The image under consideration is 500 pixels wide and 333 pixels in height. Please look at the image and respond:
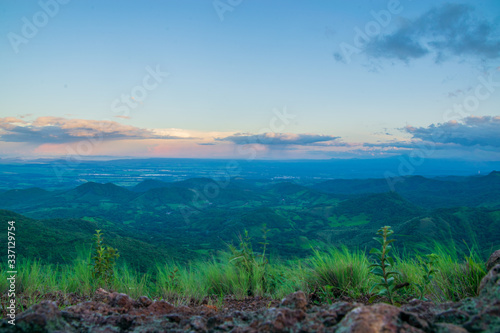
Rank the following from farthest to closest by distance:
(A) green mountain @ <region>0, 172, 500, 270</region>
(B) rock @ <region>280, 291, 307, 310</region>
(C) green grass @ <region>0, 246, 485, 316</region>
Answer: (A) green mountain @ <region>0, 172, 500, 270</region> → (C) green grass @ <region>0, 246, 485, 316</region> → (B) rock @ <region>280, 291, 307, 310</region>

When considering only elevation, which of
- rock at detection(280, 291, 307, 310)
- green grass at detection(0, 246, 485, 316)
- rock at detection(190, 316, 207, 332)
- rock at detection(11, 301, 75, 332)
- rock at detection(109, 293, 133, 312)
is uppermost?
rock at detection(11, 301, 75, 332)

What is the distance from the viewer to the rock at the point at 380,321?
1553mm

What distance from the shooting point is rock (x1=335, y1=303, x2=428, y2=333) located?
61.1 inches

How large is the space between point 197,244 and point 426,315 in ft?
312

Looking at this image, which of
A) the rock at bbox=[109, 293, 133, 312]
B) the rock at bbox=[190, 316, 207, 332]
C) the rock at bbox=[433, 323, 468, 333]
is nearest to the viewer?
the rock at bbox=[433, 323, 468, 333]

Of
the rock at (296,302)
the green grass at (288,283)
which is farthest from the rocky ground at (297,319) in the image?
the green grass at (288,283)

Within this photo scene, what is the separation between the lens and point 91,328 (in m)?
1.98

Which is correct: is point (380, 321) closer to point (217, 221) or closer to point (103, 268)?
point (103, 268)

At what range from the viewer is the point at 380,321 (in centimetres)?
160

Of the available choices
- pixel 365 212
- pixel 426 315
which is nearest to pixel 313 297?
pixel 426 315

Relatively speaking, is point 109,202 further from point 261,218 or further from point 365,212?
point 365,212

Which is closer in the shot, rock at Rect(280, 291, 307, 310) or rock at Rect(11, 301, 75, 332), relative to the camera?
rock at Rect(11, 301, 75, 332)

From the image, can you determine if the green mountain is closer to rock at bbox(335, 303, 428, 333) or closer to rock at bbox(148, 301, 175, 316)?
rock at bbox(148, 301, 175, 316)

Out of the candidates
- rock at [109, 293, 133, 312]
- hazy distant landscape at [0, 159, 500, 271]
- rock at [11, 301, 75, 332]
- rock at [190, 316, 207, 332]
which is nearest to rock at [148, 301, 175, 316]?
rock at [109, 293, 133, 312]
